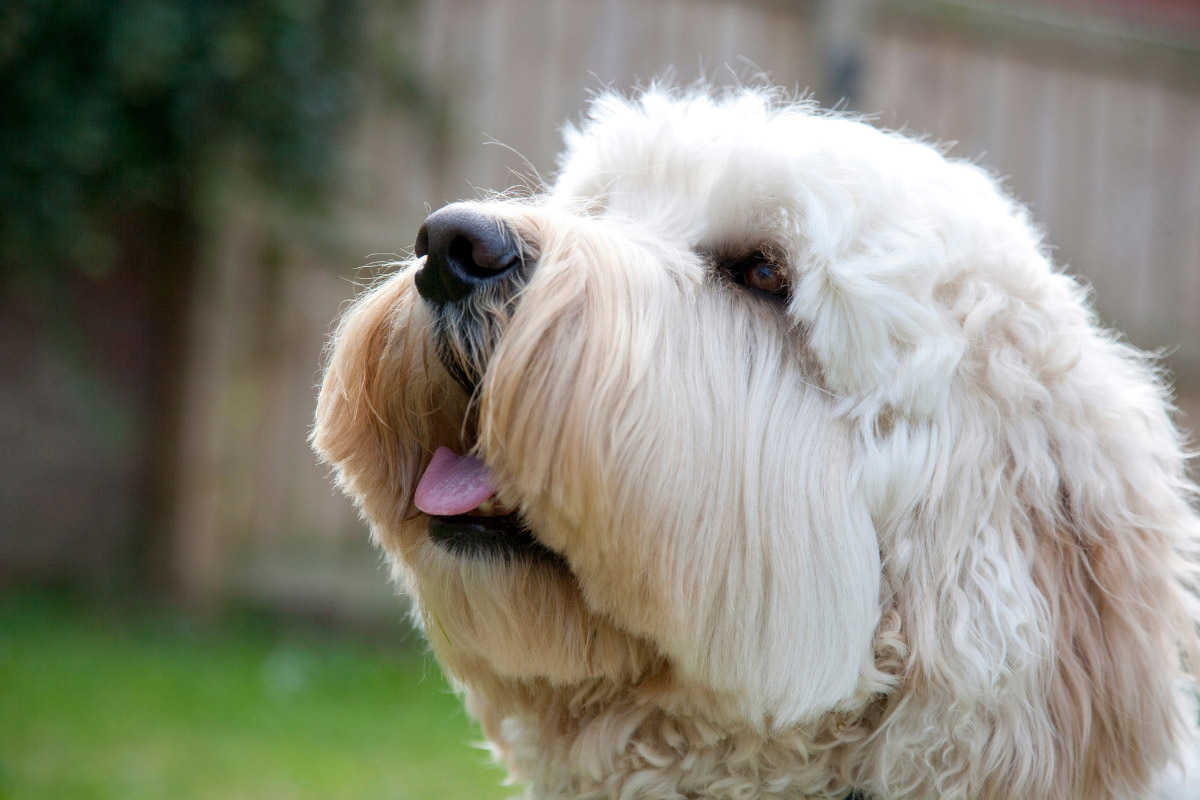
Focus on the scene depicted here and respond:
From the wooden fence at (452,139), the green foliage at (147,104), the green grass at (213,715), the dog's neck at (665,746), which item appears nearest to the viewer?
the dog's neck at (665,746)

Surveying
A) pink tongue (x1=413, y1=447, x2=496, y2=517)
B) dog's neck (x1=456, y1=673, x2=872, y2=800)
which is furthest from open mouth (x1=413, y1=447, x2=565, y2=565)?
dog's neck (x1=456, y1=673, x2=872, y2=800)

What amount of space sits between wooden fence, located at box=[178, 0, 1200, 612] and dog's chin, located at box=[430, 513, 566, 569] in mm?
4100

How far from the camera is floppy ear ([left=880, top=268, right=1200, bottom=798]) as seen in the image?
1779 millimetres

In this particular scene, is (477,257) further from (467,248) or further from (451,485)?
(451,485)

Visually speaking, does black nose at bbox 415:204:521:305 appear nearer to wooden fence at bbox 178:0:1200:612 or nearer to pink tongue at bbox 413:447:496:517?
pink tongue at bbox 413:447:496:517

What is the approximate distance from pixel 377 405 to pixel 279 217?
4.31 metres

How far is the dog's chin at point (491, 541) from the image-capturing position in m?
1.83

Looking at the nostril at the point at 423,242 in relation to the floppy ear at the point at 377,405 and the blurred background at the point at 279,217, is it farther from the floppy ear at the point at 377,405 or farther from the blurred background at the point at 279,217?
the blurred background at the point at 279,217

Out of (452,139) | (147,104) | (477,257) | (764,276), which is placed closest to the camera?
(477,257)

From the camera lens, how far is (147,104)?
5.57 meters

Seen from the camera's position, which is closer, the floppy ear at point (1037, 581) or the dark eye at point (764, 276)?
the floppy ear at point (1037, 581)

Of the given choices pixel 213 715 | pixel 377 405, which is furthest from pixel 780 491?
pixel 213 715

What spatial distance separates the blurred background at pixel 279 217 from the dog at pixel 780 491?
3.12m

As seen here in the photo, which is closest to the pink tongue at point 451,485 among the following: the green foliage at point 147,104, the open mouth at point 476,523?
the open mouth at point 476,523
